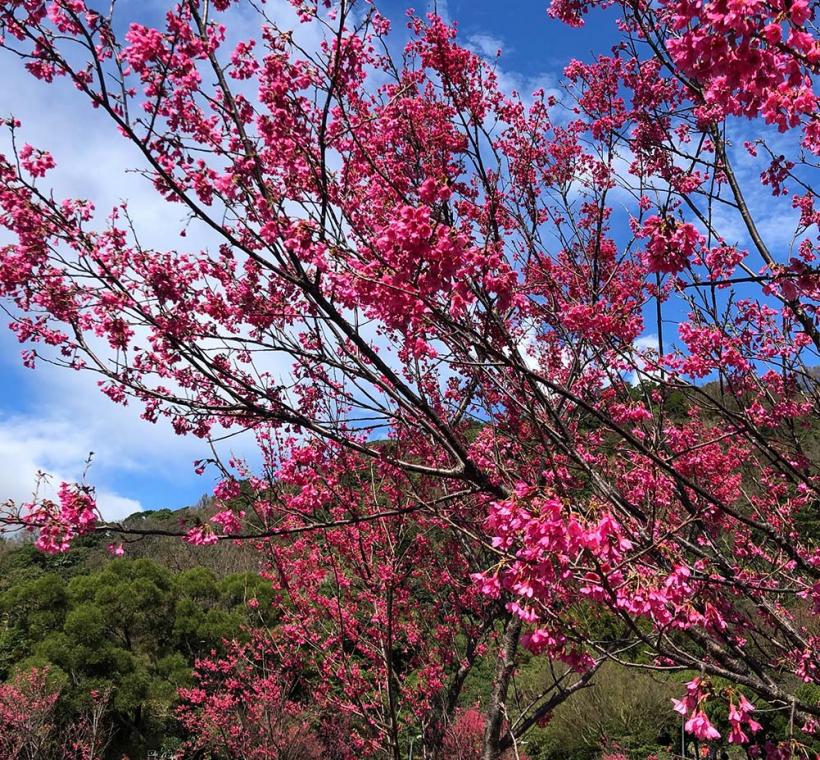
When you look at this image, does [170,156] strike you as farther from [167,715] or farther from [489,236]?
[167,715]

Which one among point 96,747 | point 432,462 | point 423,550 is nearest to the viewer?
point 432,462

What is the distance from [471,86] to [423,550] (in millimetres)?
6409

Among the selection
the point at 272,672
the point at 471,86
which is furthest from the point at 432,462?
the point at 272,672

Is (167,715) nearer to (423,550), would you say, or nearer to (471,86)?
(423,550)

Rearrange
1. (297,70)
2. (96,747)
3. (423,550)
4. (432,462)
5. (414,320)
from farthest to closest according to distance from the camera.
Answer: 1. (96,747)
2. (423,550)
3. (432,462)
4. (297,70)
5. (414,320)

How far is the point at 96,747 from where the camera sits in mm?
13172

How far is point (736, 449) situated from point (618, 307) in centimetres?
532

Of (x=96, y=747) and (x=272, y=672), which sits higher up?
(x=272, y=672)

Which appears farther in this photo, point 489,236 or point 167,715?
point 167,715

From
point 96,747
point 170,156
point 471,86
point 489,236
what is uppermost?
point 471,86

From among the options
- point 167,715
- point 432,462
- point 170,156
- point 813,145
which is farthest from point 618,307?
point 167,715

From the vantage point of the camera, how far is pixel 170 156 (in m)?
3.26

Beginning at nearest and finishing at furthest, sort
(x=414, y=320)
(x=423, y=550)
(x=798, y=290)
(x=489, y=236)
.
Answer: (x=798, y=290), (x=414, y=320), (x=489, y=236), (x=423, y=550)

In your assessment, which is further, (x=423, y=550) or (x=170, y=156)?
(x=423, y=550)
